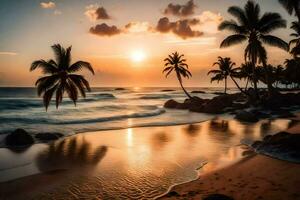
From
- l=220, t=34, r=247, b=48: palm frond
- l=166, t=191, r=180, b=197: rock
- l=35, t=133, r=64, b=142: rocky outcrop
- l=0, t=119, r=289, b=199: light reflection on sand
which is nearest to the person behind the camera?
l=166, t=191, r=180, b=197: rock

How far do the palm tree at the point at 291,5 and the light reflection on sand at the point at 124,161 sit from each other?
13.6 metres

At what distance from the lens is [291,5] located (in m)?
25.3

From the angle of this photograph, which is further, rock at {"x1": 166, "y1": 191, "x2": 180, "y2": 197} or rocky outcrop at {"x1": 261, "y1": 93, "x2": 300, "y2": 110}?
rocky outcrop at {"x1": 261, "y1": 93, "x2": 300, "y2": 110}

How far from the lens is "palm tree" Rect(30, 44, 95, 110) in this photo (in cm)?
2319

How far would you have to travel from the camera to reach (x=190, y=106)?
144 ft

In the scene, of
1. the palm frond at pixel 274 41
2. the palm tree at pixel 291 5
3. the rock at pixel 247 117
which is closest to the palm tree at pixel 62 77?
the rock at pixel 247 117

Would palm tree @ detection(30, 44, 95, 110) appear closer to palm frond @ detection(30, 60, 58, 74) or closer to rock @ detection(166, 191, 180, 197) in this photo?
palm frond @ detection(30, 60, 58, 74)

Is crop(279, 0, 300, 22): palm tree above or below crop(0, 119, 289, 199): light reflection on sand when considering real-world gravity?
above

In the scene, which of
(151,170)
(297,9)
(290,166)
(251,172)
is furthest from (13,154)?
(297,9)

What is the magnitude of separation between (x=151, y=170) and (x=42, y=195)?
4.12 metres

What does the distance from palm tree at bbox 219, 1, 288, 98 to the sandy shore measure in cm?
2782

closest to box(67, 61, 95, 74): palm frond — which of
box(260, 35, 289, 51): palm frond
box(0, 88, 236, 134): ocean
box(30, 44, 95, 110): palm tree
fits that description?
box(30, 44, 95, 110): palm tree

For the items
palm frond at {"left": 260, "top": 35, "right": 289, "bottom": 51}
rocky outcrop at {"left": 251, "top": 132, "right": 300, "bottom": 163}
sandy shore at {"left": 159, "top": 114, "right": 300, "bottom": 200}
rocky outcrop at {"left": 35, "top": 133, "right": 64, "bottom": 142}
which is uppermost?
palm frond at {"left": 260, "top": 35, "right": 289, "bottom": 51}

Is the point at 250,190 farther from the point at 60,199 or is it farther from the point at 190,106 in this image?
the point at 190,106
